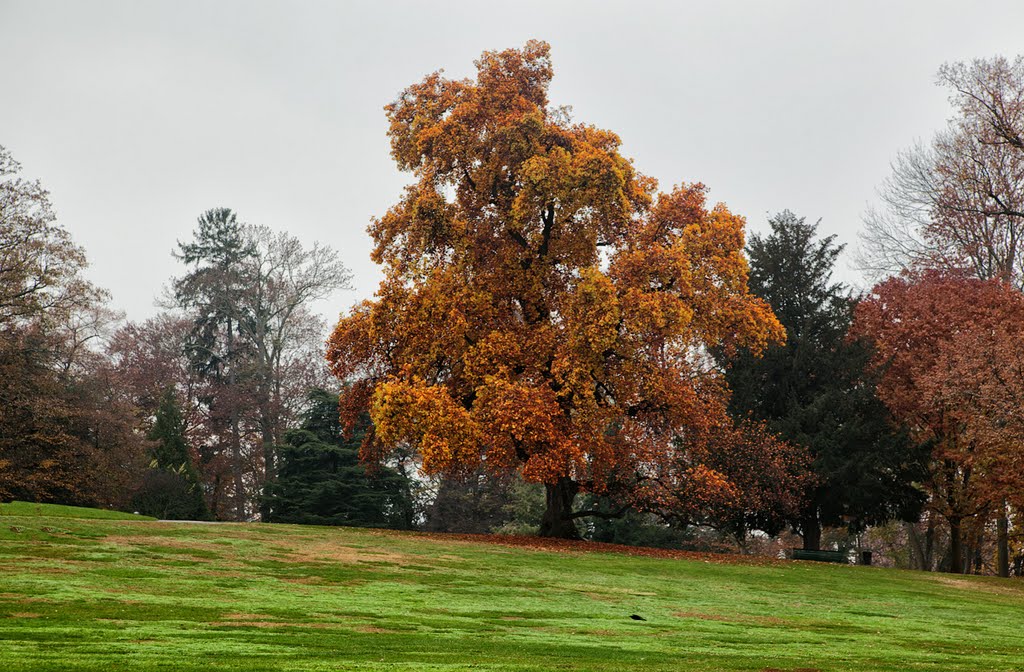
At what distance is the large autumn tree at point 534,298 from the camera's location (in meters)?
24.7

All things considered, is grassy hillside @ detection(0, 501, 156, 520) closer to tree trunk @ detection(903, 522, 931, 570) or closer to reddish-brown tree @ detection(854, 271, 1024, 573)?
reddish-brown tree @ detection(854, 271, 1024, 573)

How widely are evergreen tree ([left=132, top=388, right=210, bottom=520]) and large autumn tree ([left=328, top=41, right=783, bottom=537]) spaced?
39.1ft

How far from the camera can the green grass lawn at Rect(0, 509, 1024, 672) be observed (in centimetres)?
874

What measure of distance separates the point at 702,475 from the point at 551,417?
15.8 feet

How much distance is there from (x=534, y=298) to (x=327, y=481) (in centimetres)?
1672

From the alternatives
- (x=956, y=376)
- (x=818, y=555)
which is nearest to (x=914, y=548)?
(x=818, y=555)

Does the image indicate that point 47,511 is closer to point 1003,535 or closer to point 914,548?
point 1003,535

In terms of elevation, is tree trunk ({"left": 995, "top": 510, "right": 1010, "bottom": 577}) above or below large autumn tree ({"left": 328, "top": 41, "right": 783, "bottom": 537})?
below

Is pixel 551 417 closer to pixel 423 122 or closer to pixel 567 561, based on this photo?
pixel 567 561

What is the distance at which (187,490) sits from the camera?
1494 inches

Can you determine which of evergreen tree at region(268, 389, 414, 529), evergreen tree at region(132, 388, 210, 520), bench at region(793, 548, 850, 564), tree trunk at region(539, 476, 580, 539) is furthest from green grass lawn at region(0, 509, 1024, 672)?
evergreen tree at region(268, 389, 414, 529)

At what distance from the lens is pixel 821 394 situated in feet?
110

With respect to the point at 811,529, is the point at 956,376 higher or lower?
higher

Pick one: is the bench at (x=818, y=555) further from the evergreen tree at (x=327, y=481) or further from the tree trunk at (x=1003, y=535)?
the evergreen tree at (x=327, y=481)
